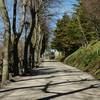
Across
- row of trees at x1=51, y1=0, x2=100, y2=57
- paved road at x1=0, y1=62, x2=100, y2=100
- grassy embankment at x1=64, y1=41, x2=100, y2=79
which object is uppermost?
row of trees at x1=51, y1=0, x2=100, y2=57

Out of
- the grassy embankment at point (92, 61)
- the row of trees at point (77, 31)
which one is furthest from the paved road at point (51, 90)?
the row of trees at point (77, 31)

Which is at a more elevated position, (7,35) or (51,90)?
(7,35)

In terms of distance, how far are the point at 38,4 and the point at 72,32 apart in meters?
51.4

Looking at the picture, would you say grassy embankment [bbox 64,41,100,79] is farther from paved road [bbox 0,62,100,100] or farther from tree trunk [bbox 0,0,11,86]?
tree trunk [bbox 0,0,11,86]

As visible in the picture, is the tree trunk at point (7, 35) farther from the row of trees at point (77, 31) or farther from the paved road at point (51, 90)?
the row of trees at point (77, 31)

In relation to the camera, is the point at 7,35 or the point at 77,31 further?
the point at 77,31

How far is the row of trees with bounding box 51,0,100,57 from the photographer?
7081 cm

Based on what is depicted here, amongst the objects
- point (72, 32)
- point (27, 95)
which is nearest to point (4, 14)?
point (27, 95)

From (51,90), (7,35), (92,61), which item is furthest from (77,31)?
(51,90)

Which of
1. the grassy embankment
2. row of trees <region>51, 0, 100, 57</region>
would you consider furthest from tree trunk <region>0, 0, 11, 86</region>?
row of trees <region>51, 0, 100, 57</region>

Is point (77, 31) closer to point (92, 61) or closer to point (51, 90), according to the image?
point (92, 61)

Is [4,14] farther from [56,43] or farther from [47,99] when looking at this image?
[56,43]

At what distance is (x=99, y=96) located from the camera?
16578mm

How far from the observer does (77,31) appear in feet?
286
